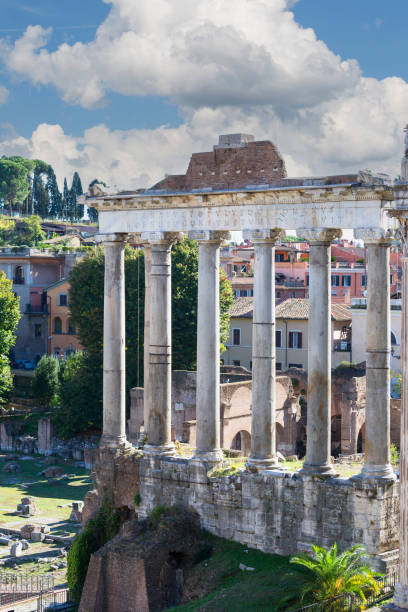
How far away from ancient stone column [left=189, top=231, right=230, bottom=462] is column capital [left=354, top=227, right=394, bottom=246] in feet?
13.2

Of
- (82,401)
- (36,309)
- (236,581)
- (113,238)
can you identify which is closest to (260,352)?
(236,581)

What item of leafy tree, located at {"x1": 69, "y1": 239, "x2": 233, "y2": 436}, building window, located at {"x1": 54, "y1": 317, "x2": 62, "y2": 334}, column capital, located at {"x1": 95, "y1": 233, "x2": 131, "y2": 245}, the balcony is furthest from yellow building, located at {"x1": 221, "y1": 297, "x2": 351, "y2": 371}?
column capital, located at {"x1": 95, "y1": 233, "x2": 131, "y2": 245}

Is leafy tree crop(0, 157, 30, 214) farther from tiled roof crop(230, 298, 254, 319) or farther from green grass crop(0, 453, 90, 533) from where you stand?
green grass crop(0, 453, 90, 533)

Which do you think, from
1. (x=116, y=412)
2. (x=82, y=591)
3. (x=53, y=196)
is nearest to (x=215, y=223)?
(x=116, y=412)

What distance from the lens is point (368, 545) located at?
20.7m

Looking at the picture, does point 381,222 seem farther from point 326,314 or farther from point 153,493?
point 153,493

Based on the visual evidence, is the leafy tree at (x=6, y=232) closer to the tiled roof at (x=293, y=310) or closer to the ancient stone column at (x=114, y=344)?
the tiled roof at (x=293, y=310)

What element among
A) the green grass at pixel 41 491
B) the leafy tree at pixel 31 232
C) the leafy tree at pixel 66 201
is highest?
the leafy tree at pixel 66 201

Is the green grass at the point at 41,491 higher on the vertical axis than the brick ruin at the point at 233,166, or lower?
lower

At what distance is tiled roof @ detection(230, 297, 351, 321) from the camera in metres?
58.1

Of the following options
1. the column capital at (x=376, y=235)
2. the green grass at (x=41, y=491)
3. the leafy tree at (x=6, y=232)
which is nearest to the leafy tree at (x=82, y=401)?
the green grass at (x=41, y=491)

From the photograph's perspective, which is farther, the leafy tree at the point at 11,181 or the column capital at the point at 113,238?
the leafy tree at the point at 11,181

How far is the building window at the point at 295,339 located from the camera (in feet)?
192

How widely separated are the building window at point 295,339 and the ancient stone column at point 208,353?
3499 centimetres
